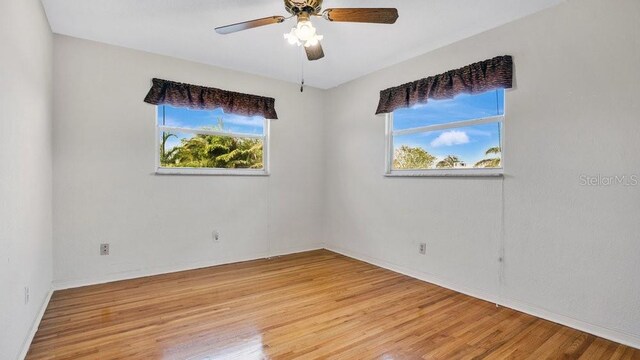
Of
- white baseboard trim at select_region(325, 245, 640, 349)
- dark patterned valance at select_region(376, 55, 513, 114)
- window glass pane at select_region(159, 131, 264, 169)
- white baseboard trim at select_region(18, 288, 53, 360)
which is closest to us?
white baseboard trim at select_region(18, 288, 53, 360)

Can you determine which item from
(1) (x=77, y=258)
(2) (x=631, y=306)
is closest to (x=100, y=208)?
(1) (x=77, y=258)

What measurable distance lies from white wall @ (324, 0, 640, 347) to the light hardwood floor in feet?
0.84

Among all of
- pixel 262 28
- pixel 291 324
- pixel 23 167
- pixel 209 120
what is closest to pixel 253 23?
pixel 262 28

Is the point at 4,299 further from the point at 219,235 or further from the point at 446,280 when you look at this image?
the point at 446,280

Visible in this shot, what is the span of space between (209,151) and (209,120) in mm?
381

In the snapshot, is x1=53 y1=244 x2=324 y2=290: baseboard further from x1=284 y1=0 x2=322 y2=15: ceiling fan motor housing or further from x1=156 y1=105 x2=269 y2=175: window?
x1=284 y1=0 x2=322 y2=15: ceiling fan motor housing

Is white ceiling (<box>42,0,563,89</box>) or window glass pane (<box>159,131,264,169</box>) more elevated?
white ceiling (<box>42,0,563,89</box>)

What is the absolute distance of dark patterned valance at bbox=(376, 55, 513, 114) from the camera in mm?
2678

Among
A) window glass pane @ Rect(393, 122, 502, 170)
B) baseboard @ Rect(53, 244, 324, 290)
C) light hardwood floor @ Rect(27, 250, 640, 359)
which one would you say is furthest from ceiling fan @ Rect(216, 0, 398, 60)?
baseboard @ Rect(53, 244, 324, 290)

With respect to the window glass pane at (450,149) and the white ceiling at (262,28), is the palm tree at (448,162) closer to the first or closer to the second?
the window glass pane at (450,149)

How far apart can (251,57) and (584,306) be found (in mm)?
3774

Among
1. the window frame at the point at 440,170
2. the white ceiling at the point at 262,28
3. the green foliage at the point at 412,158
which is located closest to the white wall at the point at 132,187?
the white ceiling at the point at 262,28

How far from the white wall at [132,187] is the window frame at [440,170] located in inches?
57.9

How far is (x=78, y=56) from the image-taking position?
119 inches
